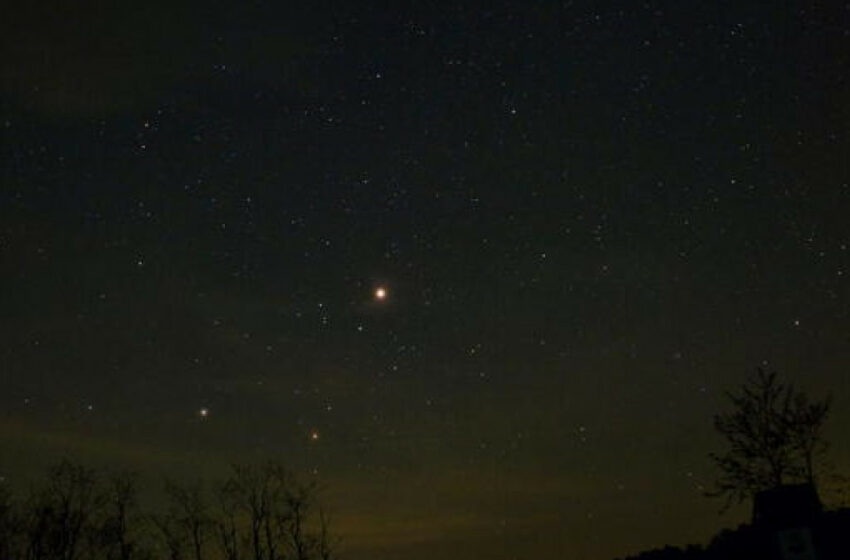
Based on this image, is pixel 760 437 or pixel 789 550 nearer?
pixel 789 550

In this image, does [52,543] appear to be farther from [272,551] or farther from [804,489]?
[804,489]

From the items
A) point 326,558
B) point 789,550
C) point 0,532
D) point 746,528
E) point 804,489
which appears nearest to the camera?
point 789,550

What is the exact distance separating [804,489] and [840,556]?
14.6ft

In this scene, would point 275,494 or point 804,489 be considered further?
point 275,494

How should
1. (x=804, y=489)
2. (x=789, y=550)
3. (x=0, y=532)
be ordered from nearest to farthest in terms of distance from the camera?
(x=789, y=550) → (x=804, y=489) → (x=0, y=532)

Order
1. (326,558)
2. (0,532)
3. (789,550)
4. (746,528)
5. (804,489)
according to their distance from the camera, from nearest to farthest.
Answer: (789,550), (804,489), (746,528), (0,532), (326,558)

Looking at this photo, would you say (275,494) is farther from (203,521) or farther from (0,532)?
(0,532)

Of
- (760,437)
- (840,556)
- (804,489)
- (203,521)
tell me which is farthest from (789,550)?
(203,521)

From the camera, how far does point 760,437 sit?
160 ft

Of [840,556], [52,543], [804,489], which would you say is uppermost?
[52,543]

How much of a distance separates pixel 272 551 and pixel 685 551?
2177cm

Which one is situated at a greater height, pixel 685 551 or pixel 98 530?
pixel 98 530

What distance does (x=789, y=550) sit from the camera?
39656 millimetres

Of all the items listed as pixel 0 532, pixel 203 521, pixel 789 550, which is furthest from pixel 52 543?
pixel 789 550
